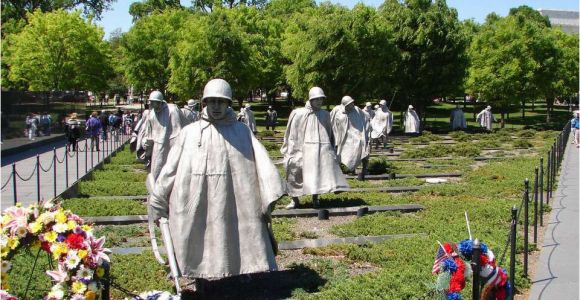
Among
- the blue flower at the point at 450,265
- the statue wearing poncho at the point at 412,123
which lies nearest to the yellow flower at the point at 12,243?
the blue flower at the point at 450,265

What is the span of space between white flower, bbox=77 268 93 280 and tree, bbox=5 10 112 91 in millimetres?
37150

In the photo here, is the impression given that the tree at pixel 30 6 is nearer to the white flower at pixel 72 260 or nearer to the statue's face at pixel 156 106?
the statue's face at pixel 156 106

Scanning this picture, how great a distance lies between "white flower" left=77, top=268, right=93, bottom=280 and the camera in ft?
15.4

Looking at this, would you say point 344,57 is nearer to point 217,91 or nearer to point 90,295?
point 217,91

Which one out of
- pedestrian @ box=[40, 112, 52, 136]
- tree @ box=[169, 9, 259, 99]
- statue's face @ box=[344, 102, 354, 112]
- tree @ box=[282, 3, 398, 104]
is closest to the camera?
statue's face @ box=[344, 102, 354, 112]

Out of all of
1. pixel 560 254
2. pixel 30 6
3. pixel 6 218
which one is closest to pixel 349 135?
pixel 560 254

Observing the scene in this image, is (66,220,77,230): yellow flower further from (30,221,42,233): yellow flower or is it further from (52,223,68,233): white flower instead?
(30,221,42,233): yellow flower

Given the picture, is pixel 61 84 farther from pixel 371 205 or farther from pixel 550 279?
pixel 550 279

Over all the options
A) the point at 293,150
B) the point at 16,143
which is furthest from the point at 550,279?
the point at 16,143

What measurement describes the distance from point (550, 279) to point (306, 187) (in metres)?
4.91

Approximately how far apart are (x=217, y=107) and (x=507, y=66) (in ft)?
119

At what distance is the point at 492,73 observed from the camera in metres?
40.8

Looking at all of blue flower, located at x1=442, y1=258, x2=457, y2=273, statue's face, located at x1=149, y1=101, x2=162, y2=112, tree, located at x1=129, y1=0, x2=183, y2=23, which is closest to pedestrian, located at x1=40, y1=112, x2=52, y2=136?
statue's face, located at x1=149, y1=101, x2=162, y2=112

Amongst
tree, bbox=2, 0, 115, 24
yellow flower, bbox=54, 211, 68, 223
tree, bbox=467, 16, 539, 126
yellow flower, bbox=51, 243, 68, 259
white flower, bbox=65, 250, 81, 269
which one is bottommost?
white flower, bbox=65, 250, 81, 269
